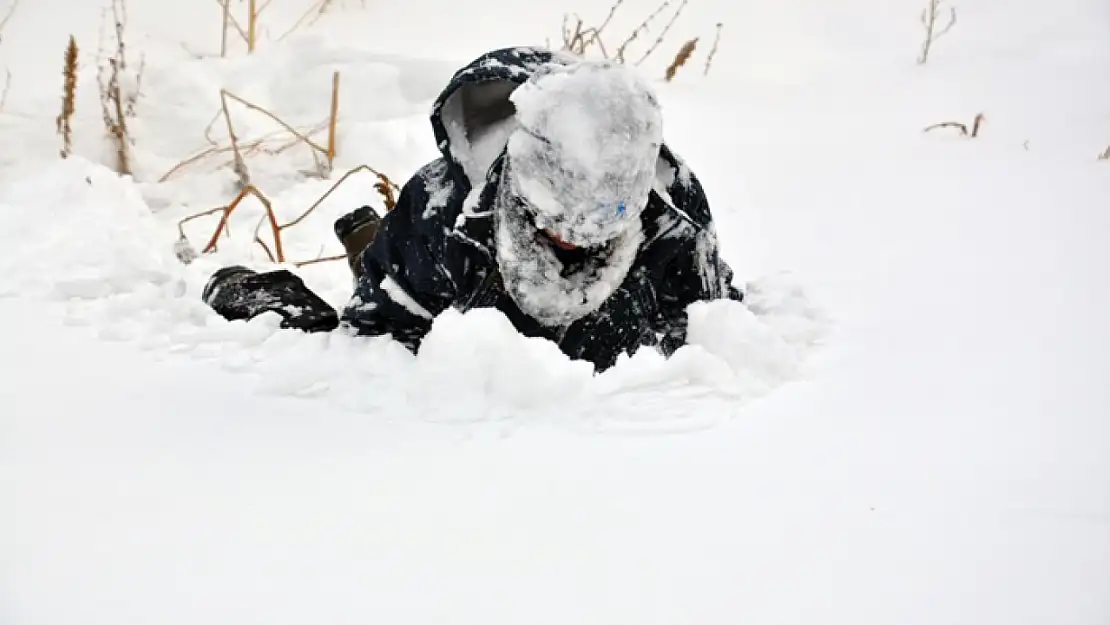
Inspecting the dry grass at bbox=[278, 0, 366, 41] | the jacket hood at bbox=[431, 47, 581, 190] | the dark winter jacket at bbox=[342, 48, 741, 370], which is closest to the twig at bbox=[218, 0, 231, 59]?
the dry grass at bbox=[278, 0, 366, 41]

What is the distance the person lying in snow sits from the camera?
1132 millimetres

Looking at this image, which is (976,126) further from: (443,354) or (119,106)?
(119,106)

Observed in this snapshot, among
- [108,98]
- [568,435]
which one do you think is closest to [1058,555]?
[568,435]

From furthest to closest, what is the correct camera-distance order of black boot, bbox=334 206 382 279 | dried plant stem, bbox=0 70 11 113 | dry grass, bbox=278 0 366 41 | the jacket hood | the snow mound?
1. dry grass, bbox=278 0 366 41
2. dried plant stem, bbox=0 70 11 113
3. black boot, bbox=334 206 382 279
4. the jacket hood
5. the snow mound

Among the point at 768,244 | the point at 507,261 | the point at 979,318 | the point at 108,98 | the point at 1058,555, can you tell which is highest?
the point at 108,98

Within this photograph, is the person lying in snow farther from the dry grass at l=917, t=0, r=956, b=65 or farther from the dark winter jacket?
the dry grass at l=917, t=0, r=956, b=65

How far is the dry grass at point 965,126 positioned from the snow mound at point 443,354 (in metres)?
1.27

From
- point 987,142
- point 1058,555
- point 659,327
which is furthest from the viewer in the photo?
point 987,142

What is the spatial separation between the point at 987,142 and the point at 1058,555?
6.82 ft

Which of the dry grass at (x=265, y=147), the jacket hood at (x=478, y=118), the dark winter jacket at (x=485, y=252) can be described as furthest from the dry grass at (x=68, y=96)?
the jacket hood at (x=478, y=118)

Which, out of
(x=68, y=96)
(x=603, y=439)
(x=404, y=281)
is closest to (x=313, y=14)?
(x=68, y=96)

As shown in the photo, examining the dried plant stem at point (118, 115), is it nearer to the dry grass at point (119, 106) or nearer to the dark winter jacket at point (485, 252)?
the dry grass at point (119, 106)

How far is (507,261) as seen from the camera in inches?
52.2

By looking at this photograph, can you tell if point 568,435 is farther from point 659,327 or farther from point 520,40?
point 520,40
